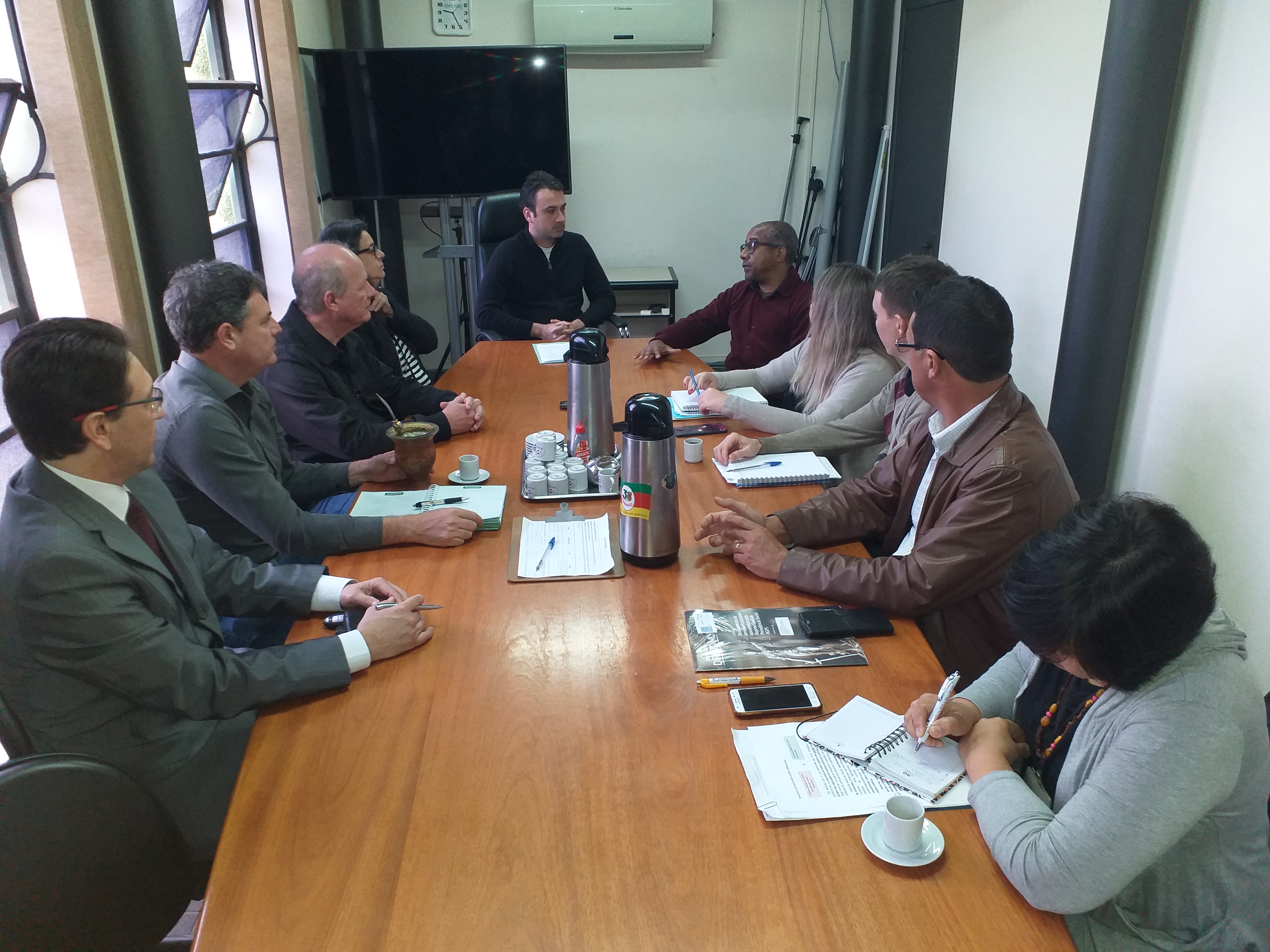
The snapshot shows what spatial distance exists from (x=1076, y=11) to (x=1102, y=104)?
2.57ft

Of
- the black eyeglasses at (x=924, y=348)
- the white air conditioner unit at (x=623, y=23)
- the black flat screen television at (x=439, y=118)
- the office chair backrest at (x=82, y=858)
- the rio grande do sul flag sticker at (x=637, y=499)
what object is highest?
the white air conditioner unit at (x=623, y=23)

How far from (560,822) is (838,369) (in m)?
1.95

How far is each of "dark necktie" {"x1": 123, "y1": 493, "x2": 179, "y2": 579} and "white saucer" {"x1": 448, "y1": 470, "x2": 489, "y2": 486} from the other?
2.64 ft

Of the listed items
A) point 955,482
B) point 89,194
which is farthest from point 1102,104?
point 89,194

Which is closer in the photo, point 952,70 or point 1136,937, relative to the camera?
point 1136,937

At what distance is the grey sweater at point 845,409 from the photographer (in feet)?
8.74

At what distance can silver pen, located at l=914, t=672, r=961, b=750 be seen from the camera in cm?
128

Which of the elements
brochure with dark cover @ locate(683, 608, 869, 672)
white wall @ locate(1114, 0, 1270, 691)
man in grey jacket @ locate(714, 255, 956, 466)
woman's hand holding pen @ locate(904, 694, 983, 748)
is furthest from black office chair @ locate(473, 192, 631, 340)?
woman's hand holding pen @ locate(904, 694, 983, 748)

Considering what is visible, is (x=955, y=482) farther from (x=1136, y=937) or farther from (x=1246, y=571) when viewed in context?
(x=1246, y=571)

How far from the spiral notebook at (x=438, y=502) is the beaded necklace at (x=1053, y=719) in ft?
3.88

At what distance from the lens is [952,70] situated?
167 inches

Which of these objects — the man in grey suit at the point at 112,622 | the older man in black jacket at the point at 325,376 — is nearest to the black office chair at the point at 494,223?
the older man in black jacket at the point at 325,376

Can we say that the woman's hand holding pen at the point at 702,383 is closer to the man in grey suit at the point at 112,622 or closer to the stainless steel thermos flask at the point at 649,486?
the stainless steel thermos flask at the point at 649,486

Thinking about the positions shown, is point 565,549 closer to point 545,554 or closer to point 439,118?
point 545,554
